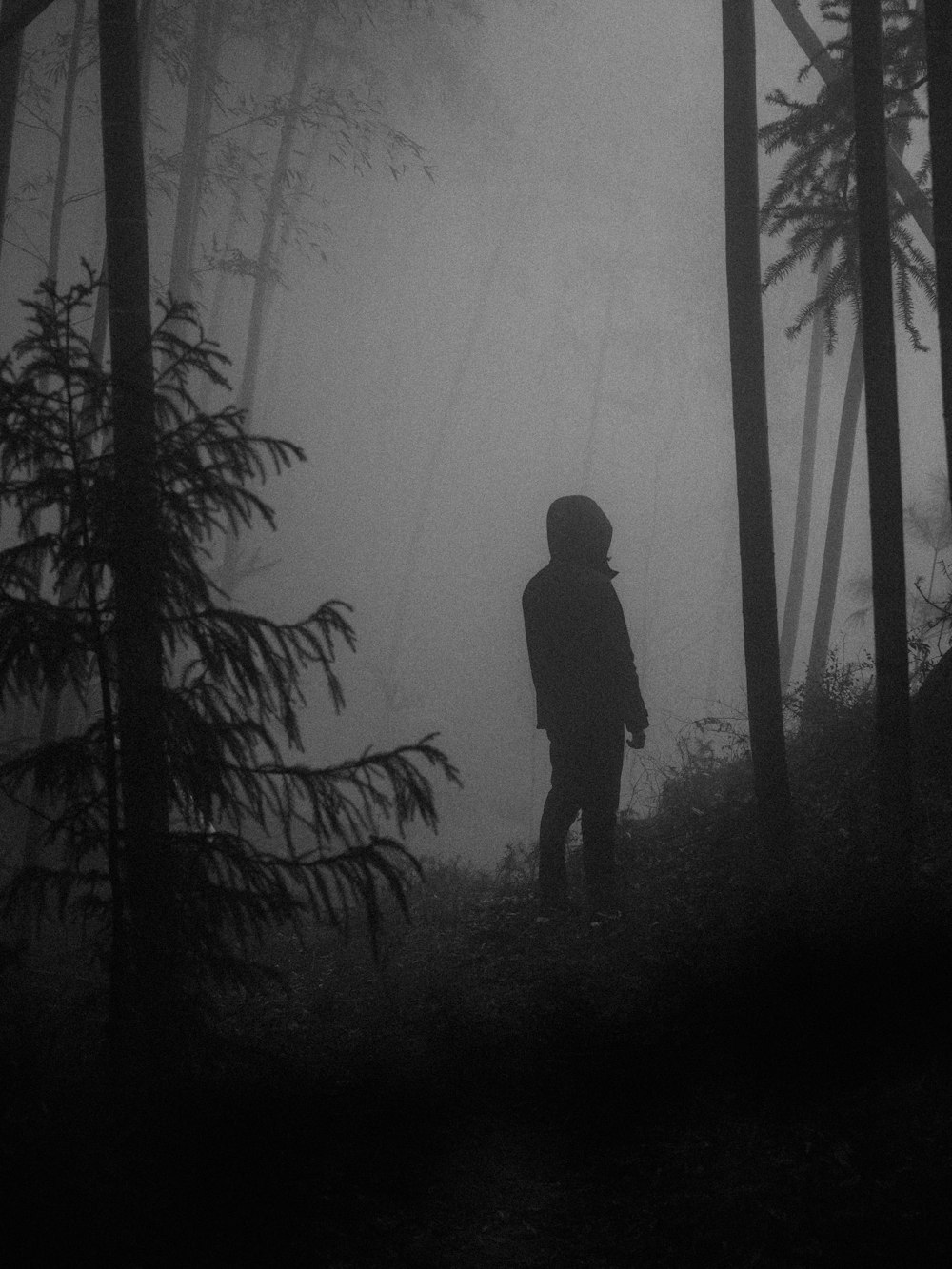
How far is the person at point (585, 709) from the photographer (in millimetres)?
5906

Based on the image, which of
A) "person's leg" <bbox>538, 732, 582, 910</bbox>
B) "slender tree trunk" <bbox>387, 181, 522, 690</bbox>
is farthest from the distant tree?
"slender tree trunk" <bbox>387, 181, 522, 690</bbox>

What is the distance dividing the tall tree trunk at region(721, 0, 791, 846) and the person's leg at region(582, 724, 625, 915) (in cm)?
95

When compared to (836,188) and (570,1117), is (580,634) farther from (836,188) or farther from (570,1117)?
(836,188)

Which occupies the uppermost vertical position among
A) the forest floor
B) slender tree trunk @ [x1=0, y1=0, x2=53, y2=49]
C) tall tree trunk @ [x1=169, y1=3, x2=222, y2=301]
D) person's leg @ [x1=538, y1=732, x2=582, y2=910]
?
tall tree trunk @ [x1=169, y1=3, x2=222, y2=301]

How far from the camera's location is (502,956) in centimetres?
547

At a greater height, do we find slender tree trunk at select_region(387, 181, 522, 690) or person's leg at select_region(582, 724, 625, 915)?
slender tree trunk at select_region(387, 181, 522, 690)

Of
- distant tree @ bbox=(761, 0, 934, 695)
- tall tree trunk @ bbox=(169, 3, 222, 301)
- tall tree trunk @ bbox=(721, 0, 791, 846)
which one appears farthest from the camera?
tall tree trunk @ bbox=(169, 3, 222, 301)

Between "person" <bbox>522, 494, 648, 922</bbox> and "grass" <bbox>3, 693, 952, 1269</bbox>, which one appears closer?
"grass" <bbox>3, 693, 952, 1269</bbox>

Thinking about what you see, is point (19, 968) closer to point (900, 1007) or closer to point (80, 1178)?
point (80, 1178)

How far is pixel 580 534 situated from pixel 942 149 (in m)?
3.11

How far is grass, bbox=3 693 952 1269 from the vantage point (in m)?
2.73

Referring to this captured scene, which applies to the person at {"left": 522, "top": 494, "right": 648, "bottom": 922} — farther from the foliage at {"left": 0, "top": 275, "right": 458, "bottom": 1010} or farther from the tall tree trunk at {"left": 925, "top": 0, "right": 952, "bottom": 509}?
the foliage at {"left": 0, "top": 275, "right": 458, "bottom": 1010}

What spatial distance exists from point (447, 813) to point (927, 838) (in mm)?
20482

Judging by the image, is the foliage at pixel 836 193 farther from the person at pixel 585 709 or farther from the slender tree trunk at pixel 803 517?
the slender tree trunk at pixel 803 517
